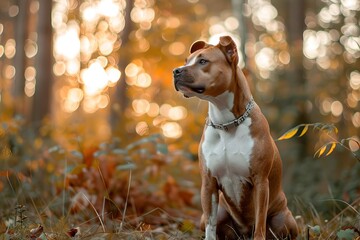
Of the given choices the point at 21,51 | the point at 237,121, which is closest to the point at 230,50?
the point at 237,121

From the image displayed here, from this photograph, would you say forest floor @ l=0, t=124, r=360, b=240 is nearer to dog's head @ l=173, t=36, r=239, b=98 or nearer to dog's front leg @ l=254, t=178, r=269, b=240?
dog's front leg @ l=254, t=178, r=269, b=240

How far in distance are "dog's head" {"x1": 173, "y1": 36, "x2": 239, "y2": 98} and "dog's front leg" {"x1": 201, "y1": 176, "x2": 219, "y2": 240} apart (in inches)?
26.9

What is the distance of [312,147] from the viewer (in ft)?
40.4

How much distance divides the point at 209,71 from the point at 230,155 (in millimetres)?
643

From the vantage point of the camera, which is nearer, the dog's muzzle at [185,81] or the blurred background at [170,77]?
→ the dog's muzzle at [185,81]

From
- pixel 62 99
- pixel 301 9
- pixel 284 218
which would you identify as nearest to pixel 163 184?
pixel 284 218

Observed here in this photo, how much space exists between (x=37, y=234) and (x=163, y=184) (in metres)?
3.48

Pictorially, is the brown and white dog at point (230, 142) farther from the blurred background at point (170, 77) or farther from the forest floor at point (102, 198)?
the blurred background at point (170, 77)

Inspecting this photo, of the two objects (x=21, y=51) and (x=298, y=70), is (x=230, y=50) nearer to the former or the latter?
(x=298, y=70)

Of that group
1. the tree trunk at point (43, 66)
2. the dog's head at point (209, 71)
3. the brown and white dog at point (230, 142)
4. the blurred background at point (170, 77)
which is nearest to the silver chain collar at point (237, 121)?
the brown and white dog at point (230, 142)

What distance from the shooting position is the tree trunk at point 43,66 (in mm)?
10039

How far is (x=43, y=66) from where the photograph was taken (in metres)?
10.3

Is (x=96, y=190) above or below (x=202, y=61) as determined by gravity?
below

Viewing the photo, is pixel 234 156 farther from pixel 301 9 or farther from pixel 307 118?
pixel 301 9
